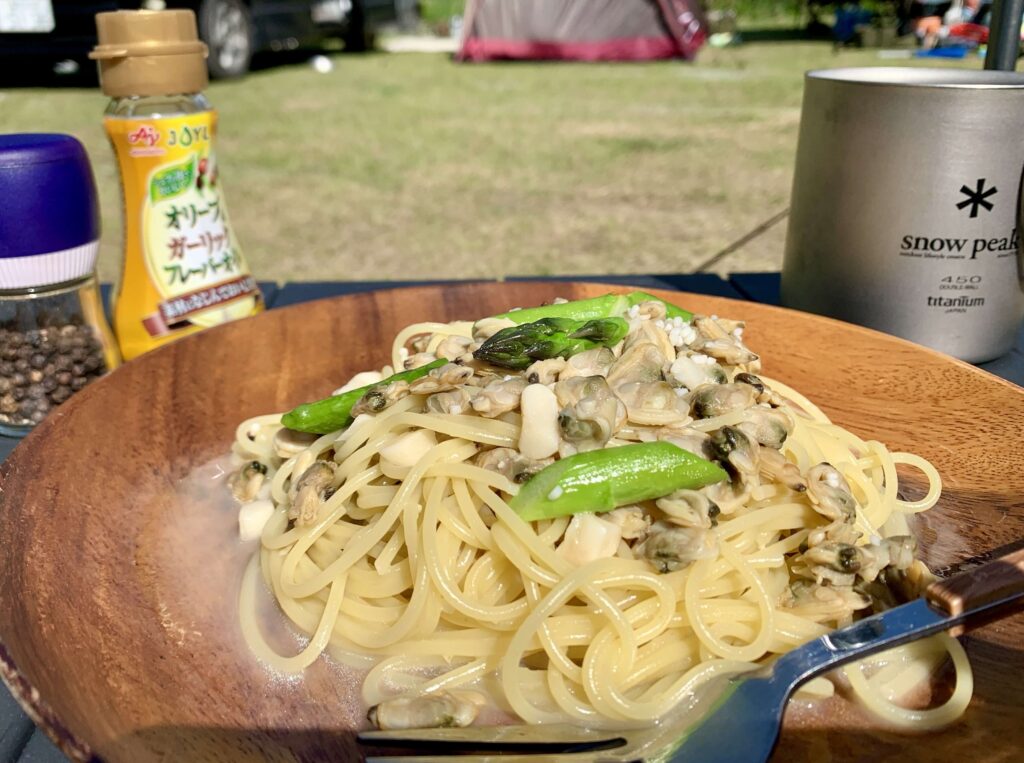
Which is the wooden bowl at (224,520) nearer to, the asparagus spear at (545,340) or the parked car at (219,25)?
the asparagus spear at (545,340)

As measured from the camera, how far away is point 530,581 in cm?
166

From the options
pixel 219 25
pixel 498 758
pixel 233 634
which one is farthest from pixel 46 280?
pixel 219 25

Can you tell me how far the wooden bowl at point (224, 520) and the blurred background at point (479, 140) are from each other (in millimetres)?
1790

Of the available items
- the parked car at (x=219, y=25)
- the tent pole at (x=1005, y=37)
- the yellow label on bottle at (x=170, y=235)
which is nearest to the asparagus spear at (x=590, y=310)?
the yellow label on bottle at (x=170, y=235)

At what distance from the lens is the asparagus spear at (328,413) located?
1945mm

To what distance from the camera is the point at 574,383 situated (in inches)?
66.9

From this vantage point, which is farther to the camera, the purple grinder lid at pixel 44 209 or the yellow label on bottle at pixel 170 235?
the yellow label on bottle at pixel 170 235

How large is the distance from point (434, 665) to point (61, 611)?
2.02 ft

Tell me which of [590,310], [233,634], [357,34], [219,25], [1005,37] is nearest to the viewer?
[233,634]

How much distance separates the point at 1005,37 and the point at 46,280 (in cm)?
278

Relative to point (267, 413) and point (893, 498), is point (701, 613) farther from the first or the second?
point (267, 413)

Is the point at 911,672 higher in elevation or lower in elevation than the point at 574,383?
lower

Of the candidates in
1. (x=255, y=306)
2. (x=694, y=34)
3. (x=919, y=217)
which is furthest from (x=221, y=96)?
(x=919, y=217)

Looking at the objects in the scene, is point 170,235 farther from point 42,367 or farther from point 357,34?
point 357,34
